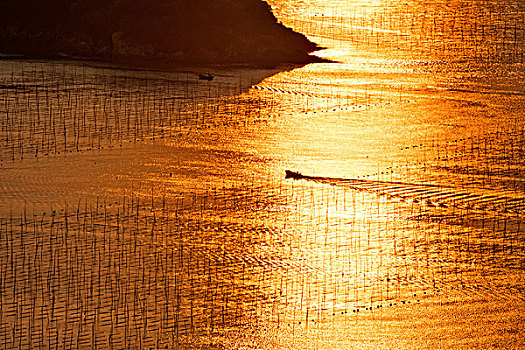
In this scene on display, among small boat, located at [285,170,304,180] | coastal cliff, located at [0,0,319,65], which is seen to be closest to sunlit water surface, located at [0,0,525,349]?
small boat, located at [285,170,304,180]

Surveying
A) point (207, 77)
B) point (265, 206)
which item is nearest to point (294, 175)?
point (265, 206)

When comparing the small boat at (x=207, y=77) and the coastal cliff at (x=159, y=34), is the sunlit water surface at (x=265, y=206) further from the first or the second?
the coastal cliff at (x=159, y=34)

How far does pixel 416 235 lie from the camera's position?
18.1 feet

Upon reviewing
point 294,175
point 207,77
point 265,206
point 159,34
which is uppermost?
point 159,34

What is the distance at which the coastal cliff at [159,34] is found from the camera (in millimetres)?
8539

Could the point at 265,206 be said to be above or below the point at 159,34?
below

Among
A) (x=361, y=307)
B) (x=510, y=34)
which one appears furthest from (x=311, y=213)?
(x=510, y=34)

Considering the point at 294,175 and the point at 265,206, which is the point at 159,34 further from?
the point at 265,206

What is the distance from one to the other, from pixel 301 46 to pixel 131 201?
3.57 m

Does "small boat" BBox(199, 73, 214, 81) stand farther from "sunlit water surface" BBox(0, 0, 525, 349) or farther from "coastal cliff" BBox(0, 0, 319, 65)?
"coastal cliff" BBox(0, 0, 319, 65)

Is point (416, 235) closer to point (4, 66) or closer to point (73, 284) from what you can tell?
point (73, 284)

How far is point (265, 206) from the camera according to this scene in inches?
229

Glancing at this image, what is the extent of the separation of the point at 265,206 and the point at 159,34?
3.31 metres

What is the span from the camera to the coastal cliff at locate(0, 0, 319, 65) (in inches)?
336
